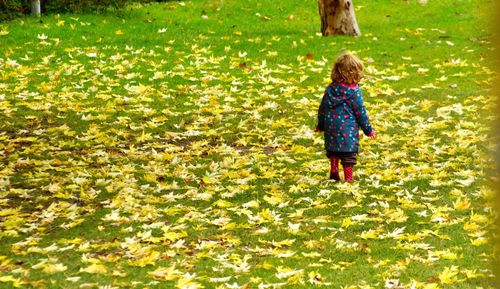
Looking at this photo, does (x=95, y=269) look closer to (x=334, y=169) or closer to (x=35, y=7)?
(x=334, y=169)

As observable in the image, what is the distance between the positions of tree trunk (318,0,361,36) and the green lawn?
441 millimetres

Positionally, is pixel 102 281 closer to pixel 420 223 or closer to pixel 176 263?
pixel 176 263

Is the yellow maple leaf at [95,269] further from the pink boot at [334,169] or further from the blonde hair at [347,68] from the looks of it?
the blonde hair at [347,68]

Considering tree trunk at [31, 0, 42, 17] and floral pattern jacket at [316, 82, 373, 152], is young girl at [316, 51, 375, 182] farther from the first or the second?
tree trunk at [31, 0, 42, 17]

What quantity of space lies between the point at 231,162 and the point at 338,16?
9.99 meters

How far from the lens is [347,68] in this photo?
297 inches

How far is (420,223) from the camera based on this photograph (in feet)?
20.3

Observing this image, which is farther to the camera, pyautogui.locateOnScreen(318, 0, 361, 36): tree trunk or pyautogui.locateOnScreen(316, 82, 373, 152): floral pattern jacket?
pyautogui.locateOnScreen(318, 0, 361, 36): tree trunk

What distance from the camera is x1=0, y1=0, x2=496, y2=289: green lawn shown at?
516cm

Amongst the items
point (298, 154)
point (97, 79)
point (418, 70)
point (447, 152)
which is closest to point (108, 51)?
point (97, 79)

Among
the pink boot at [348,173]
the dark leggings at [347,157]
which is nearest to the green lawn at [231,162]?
the pink boot at [348,173]

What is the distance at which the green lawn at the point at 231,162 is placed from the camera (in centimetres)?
516

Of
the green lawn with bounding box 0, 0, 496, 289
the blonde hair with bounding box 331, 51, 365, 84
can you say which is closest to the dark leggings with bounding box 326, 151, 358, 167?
the green lawn with bounding box 0, 0, 496, 289

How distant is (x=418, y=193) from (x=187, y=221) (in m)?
2.32
